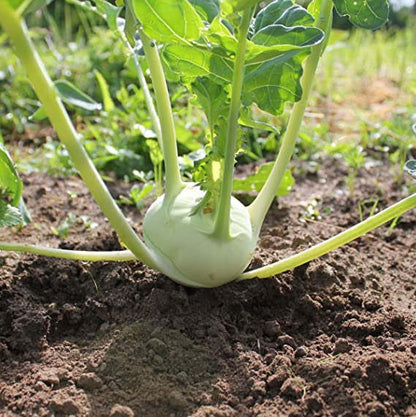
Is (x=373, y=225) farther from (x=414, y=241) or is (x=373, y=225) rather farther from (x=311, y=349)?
(x=414, y=241)

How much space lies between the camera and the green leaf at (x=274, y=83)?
1400 mm

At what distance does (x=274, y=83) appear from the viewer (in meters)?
1.46

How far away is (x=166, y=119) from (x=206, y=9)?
29 cm

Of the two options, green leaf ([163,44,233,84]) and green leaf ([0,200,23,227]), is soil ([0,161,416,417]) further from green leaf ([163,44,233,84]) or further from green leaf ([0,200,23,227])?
green leaf ([163,44,233,84])

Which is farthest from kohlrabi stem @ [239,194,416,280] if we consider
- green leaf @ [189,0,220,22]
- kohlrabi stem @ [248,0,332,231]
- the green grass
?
green leaf @ [189,0,220,22]

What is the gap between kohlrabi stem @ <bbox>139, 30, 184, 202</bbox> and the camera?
61.5 inches

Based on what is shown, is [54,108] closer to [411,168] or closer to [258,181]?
[411,168]

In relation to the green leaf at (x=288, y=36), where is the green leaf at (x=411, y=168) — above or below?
below

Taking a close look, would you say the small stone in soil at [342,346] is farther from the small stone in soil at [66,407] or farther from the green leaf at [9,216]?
the green leaf at [9,216]

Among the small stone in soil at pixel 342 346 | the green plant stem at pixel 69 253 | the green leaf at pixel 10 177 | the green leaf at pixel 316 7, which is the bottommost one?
the small stone in soil at pixel 342 346

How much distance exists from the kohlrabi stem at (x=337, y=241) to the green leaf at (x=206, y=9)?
24.8 inches

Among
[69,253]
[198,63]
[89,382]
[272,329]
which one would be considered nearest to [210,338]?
[272,329]

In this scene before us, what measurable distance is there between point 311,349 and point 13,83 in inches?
120

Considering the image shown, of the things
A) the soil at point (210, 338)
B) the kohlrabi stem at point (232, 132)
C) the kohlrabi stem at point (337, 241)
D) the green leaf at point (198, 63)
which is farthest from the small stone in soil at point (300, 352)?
the green leaf at point (198, 63)
